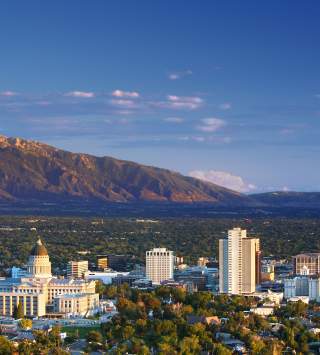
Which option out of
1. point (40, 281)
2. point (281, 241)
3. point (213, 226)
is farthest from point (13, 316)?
point (213, 226)

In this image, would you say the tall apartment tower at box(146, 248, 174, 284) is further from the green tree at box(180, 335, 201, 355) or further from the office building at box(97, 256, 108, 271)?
the green tree at box(180, 335, 201, 355)

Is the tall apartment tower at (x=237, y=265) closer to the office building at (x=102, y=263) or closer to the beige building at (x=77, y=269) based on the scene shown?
the beige building at (x=77, y=269)

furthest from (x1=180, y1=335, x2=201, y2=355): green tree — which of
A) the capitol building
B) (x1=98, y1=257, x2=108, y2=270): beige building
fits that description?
(x1=98, y1=257, x2=108, y2=270): beige building

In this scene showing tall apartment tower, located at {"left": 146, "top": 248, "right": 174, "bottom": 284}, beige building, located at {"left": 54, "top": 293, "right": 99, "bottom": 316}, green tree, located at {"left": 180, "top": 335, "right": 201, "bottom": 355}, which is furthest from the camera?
tall apartment tower, located at {"left": 146, "top": 248, "right": 174, "bottom": 284}

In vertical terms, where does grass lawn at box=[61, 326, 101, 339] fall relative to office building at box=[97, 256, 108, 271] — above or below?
below

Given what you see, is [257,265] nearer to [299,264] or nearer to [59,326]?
[299,264]

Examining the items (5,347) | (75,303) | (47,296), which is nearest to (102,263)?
(47,296)

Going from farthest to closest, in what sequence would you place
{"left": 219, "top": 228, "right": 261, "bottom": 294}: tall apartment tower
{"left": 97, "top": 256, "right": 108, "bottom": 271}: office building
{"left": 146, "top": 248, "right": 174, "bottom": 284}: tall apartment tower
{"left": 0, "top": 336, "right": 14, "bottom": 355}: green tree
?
{"left": 97, "top": 256, "right": 108, "bottom": 271}: office building
{"left": 146, "top": 248, "right": 174, "bottom": 284}: tall apartment tower
{"left": 219, "top": 228, "right": 261, "bottom": 294}: tall apartment tower
{"left": 0, "top": 336, "right": 14, "bottom": 355}: green tree
